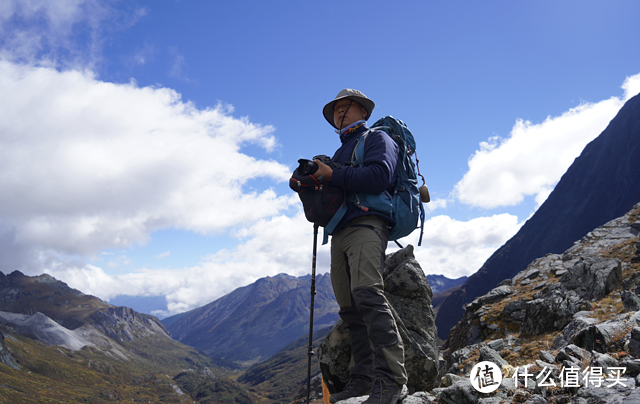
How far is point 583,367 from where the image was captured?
517 cm

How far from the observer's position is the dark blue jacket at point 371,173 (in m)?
5.32

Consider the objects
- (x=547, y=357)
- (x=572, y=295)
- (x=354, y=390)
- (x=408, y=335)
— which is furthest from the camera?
(x=572, y=295)

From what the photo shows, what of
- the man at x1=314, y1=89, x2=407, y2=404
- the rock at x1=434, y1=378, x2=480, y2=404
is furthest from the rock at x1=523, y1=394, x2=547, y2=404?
the man at x1=314, y1=89, x2=407, y2=404

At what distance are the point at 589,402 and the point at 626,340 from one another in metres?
2.84

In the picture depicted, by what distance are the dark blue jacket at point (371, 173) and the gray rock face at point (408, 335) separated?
2.58 metres

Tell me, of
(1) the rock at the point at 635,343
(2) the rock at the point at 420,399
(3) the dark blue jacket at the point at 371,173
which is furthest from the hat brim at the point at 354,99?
(1) the rock at the point at 635,343

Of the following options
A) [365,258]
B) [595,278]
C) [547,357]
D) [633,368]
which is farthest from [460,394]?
[595,278]

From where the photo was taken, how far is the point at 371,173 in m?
5.27

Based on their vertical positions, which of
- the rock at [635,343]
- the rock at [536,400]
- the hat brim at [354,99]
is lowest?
the rock at [536,400]

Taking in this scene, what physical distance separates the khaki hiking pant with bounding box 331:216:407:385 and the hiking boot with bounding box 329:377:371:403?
0.11 meters

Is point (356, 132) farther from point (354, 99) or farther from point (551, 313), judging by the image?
point (551, 313)

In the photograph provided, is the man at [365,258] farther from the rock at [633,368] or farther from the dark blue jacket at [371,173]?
the rock at [633,368]

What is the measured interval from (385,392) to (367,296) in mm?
1320

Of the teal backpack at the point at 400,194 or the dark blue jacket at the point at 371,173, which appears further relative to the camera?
the teal backpack at the point at 400,194
